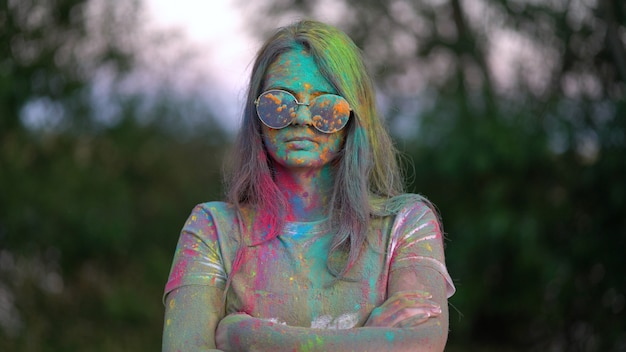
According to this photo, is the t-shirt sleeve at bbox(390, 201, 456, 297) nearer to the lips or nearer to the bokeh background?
the lips

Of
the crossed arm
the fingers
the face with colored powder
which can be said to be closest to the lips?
the face with colored powder

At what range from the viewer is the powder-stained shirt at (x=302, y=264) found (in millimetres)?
2828

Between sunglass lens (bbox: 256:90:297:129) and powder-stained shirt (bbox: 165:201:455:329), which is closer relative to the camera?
powder-stained shirt (bbox: 165:201:455:329)

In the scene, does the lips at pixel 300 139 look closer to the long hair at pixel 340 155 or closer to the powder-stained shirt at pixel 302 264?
the long hair at pixel 340 155

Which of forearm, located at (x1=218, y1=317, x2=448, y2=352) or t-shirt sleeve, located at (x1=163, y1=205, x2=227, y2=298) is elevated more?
t-shirt sleeve, located at (x1=163, y1=205, x2=227, y2=298)

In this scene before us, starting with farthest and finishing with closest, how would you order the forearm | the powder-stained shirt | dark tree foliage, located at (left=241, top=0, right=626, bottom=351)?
dark tree foliage, located at (left=241, top=0, right=626, bottom=351) → the powder-stained shirt → the forearm

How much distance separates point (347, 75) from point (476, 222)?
5492mm

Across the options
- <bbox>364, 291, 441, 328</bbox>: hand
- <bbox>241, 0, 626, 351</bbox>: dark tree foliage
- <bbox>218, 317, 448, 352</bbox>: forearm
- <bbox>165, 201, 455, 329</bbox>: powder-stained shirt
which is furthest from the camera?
<bbox>241, 0, 626, 351</bbox>: dark tree foliage

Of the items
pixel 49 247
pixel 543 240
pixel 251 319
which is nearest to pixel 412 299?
pixel 251 319

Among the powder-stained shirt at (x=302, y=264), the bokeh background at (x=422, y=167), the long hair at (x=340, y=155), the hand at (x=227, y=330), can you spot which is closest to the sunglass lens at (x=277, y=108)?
the long hair at (x=340, y=155)

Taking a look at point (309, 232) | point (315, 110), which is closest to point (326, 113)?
point (315, 110)

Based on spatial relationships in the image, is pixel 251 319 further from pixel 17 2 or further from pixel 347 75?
pixel 17 2

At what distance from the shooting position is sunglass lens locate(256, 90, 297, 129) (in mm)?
2932

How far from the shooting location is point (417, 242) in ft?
9.41
